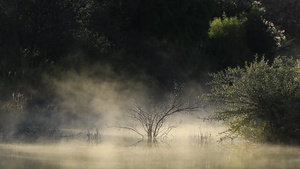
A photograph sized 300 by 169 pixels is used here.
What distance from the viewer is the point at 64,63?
2555cm

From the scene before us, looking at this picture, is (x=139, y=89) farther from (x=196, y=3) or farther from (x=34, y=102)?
(x=196, y=3)

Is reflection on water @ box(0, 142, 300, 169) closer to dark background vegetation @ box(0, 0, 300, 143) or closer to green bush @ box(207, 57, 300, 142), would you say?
green bush @ box(207, 57, 300, 142)

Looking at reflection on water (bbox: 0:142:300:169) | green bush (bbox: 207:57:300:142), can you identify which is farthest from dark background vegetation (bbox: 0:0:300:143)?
green bush (bbox: 207:57:300:142)

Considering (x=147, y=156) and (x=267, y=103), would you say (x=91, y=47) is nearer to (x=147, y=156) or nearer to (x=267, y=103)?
(x=267, y=103)

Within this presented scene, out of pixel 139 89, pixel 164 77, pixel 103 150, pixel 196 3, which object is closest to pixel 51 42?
pixel 139 89

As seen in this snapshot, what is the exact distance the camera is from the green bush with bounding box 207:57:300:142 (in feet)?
51.2

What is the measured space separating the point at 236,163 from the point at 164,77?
1947cm

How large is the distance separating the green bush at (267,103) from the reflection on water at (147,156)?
793mm

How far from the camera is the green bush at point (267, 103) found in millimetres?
15602

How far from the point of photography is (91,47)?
29.1m

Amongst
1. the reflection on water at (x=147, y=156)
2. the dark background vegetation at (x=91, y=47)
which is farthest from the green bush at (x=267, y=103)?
the dark background vegetation at (x=91, y=47)

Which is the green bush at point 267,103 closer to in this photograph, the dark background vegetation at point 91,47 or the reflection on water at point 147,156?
the reflection on water at point 147,156

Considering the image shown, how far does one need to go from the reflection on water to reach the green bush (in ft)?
2.60

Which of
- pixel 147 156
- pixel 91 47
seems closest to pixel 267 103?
pixel 147 156
